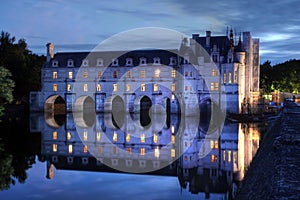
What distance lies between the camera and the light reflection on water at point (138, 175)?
15367 millimetres

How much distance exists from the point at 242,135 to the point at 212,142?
13.5 feet

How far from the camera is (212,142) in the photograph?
28391mm

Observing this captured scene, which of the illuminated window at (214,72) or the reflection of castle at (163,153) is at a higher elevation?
the illuminated window at (214,72)

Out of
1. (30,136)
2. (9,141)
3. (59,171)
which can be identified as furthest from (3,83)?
(59,171)

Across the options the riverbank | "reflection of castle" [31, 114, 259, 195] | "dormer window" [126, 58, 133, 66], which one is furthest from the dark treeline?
the riverbank

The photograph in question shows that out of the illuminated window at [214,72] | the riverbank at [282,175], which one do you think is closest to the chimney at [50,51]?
the illuminated window at [214,72]

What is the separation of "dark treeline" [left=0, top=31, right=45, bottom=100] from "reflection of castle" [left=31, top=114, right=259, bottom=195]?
2741 cm

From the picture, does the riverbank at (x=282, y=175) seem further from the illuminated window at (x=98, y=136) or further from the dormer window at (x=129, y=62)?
the dormer window at (x=129, y=62)

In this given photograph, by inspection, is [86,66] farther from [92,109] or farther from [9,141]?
[9,141]

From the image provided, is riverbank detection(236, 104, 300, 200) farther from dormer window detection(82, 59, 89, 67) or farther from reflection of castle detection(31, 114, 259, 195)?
dormer window detection(82, 59, 89, 67)

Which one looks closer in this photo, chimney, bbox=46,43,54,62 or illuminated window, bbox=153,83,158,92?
illuminated window, bbox=153,83,158,92

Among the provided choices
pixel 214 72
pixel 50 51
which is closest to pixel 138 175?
pixel 214 72

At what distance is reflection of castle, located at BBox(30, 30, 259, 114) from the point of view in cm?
5019

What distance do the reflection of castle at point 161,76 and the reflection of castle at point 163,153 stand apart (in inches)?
608
